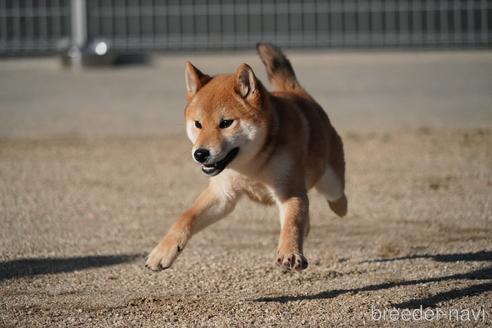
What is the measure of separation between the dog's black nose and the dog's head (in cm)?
2

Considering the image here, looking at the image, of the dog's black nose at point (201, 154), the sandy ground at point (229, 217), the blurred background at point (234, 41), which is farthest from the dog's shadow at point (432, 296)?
the blurred background at point (234, 41)

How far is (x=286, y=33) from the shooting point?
16016 millimetres

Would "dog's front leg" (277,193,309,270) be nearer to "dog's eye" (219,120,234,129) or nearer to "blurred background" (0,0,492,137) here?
"dog's eye" (219,120,234,129)

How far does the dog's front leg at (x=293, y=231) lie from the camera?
502cm

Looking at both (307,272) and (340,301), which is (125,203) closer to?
(307,272)

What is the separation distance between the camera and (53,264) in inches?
258

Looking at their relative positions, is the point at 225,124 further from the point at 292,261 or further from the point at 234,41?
the point at 234,41

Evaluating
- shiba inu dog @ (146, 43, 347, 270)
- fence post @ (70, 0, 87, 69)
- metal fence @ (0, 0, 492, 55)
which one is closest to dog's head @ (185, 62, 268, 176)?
shiba inu dog @ (146, 43, 347, 270)

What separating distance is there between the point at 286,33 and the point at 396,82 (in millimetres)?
2112

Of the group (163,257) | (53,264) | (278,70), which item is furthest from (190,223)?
(278,70)

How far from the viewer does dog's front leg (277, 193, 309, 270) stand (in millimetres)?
Answer: 5024

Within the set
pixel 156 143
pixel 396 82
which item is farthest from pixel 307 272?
pixel 396 82

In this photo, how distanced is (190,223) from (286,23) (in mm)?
10902

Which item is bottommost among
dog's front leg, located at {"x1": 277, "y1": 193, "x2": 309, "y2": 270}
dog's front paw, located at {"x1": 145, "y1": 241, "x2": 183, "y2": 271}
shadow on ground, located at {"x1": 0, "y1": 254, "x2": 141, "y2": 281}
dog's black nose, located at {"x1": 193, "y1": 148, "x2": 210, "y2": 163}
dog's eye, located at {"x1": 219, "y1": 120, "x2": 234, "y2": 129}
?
shadow on ground, located at {"x1": 0, "y1": 254, "x2": 141, "y2": 281}
